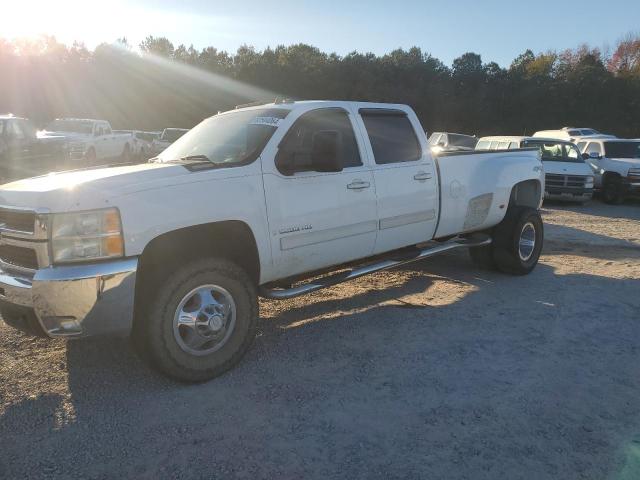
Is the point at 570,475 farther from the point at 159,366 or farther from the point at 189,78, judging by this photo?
the point at 189,78

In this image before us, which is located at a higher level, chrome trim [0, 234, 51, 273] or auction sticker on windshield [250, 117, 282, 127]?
auction sticker on windshield [250, 117, 282, 127]

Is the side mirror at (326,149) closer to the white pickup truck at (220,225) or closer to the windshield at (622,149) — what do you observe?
the white pickup truck at (220,225)

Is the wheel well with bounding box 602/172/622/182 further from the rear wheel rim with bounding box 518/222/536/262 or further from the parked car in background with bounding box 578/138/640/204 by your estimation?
the rear wheel rim with bounding box 518/222/536/262

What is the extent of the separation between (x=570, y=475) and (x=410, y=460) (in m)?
0.82

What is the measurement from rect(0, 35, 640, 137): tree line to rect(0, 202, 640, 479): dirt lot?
50.3 meters

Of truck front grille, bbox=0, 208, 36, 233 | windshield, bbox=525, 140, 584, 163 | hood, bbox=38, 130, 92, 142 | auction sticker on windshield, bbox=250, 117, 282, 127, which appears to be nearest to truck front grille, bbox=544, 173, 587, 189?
windshield, bbox=525, 140, 584, 163

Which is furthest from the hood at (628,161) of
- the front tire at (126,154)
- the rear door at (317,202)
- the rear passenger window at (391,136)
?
the front tire at (126,154)

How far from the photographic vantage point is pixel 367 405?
355cm

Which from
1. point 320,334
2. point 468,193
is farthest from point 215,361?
point 468,193

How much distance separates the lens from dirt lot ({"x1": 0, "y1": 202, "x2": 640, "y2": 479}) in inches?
116

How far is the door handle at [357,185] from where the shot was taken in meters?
4.78

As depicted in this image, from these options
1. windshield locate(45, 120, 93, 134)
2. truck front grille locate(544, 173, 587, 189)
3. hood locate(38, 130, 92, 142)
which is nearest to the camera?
truck front grille locate(544, 173, 587, 189)

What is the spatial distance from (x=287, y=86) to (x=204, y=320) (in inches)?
2272

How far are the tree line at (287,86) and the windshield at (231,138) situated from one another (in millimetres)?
49358
